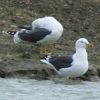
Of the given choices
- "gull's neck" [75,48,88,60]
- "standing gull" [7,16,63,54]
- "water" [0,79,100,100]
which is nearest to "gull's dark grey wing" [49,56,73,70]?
"gull's neck" [75,48,88,60]

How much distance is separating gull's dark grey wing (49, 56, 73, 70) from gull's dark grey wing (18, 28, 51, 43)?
179 centimetres

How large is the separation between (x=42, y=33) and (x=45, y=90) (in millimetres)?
3501

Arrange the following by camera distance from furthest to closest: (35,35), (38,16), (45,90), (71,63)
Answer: (38,16)
(35,35)
(71,63)
(45,90)

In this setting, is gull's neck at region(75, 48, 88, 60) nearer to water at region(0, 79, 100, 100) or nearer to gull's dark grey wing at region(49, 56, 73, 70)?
gull's dark grey wing at region(49, 56, 73, 70)

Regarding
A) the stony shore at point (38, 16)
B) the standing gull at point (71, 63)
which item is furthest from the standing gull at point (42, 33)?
the standing gull at point (71, 63)

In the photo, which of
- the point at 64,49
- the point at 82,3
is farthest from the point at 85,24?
the point at 64,49

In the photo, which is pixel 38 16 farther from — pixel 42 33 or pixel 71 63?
pixel 71 63

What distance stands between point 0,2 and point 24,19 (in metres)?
1.25

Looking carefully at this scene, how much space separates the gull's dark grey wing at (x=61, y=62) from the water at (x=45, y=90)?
0.59m

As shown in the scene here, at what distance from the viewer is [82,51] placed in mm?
14969

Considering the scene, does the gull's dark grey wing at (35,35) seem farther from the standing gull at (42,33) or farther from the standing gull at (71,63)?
the standing gull at (71,63)

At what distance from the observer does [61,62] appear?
48.7 ft

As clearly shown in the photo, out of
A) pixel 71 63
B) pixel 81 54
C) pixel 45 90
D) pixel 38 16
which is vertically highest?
pixel 38 16

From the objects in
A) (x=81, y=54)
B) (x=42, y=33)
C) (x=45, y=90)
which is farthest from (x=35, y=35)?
(x=45, y=90)
